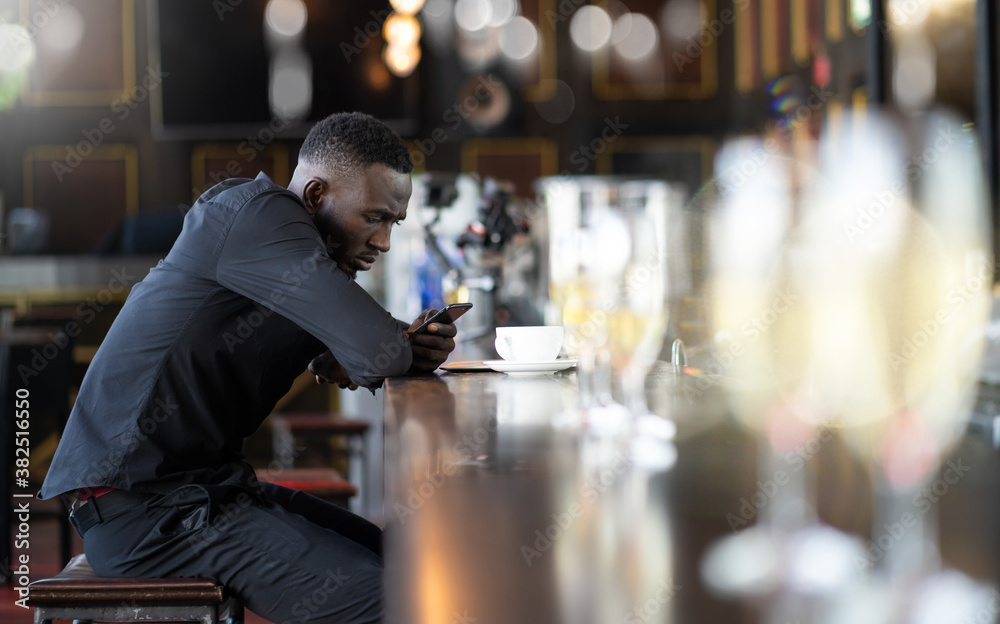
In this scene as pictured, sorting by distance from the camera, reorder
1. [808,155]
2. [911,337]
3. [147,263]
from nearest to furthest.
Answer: [911,337] → [147,263] → [808,155]

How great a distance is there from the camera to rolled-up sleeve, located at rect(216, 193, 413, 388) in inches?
48.2

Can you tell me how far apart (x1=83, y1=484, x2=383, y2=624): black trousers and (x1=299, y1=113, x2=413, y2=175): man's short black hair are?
1.63 feet

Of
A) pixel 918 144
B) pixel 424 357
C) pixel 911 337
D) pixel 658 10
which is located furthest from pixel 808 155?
pixel 424 357

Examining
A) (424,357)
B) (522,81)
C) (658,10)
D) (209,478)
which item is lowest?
(209,478)

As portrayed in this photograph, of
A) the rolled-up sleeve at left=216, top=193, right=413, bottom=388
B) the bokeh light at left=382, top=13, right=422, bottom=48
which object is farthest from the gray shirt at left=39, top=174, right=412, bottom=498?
the bokeh light at left=382, top=13, right=422, bottom=48

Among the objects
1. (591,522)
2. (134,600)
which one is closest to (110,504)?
(134,600)

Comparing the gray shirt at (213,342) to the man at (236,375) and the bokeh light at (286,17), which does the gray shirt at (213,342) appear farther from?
the bokeh light at (286,17)

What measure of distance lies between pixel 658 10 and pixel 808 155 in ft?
7.59

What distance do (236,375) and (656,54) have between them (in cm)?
699

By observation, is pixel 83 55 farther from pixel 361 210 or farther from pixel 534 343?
pixel 534 343

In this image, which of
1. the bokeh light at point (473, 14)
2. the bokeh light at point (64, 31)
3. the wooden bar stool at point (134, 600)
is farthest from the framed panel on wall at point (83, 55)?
the wooden bar stool at point (134, 600)

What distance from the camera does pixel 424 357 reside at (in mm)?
1389

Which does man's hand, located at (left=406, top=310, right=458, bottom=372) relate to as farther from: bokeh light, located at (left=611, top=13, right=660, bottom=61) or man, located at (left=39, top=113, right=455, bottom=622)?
bokeh light, located at (left=611, top=13, right=660, bottom=61)

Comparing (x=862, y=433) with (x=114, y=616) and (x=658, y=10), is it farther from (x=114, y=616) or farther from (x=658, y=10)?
(x=658, y=10)
